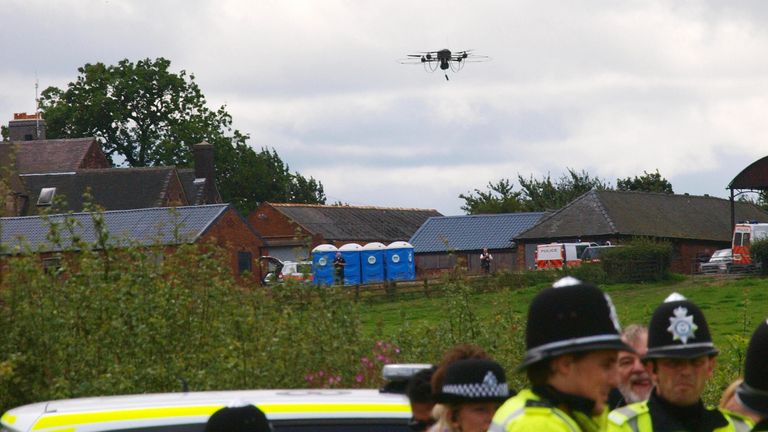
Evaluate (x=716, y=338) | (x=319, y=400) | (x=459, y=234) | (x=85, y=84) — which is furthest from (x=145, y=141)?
(x=319, y=400)

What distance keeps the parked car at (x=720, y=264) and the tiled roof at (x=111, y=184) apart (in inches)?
1406

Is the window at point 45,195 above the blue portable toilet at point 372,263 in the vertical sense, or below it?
above

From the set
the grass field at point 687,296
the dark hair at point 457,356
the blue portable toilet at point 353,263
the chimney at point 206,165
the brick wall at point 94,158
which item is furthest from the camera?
the brick wall at point 94,158

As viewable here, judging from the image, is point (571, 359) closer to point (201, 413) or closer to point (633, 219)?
point (201, 413)

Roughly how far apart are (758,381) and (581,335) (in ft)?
4.36

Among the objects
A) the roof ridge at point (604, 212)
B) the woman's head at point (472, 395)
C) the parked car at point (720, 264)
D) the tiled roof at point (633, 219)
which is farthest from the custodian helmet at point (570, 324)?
the roof ridge at point (604, 212)

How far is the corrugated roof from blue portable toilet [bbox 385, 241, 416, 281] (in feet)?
47.8

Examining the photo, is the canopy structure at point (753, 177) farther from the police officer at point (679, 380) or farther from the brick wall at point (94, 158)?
the police officer at point (679, 380)

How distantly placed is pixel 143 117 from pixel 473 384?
88.6 metres

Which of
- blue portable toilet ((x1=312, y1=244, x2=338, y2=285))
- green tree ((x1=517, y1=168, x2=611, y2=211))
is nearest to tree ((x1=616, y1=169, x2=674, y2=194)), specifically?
green tree ((x1=517, y1=168, x2=611, y2=211))

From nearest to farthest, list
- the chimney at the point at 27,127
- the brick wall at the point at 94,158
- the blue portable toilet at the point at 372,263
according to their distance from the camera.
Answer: the blue portable toilet at the point at 372,263 < the brick wall at the point at 94,158 < the chimney at the point at 27,127

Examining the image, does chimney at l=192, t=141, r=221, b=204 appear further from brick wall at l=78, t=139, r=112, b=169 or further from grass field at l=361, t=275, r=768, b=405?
grass field at l=361, t=275, r=768, b=405

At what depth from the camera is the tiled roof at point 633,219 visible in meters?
72.4

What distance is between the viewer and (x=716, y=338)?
28297 millimetres
